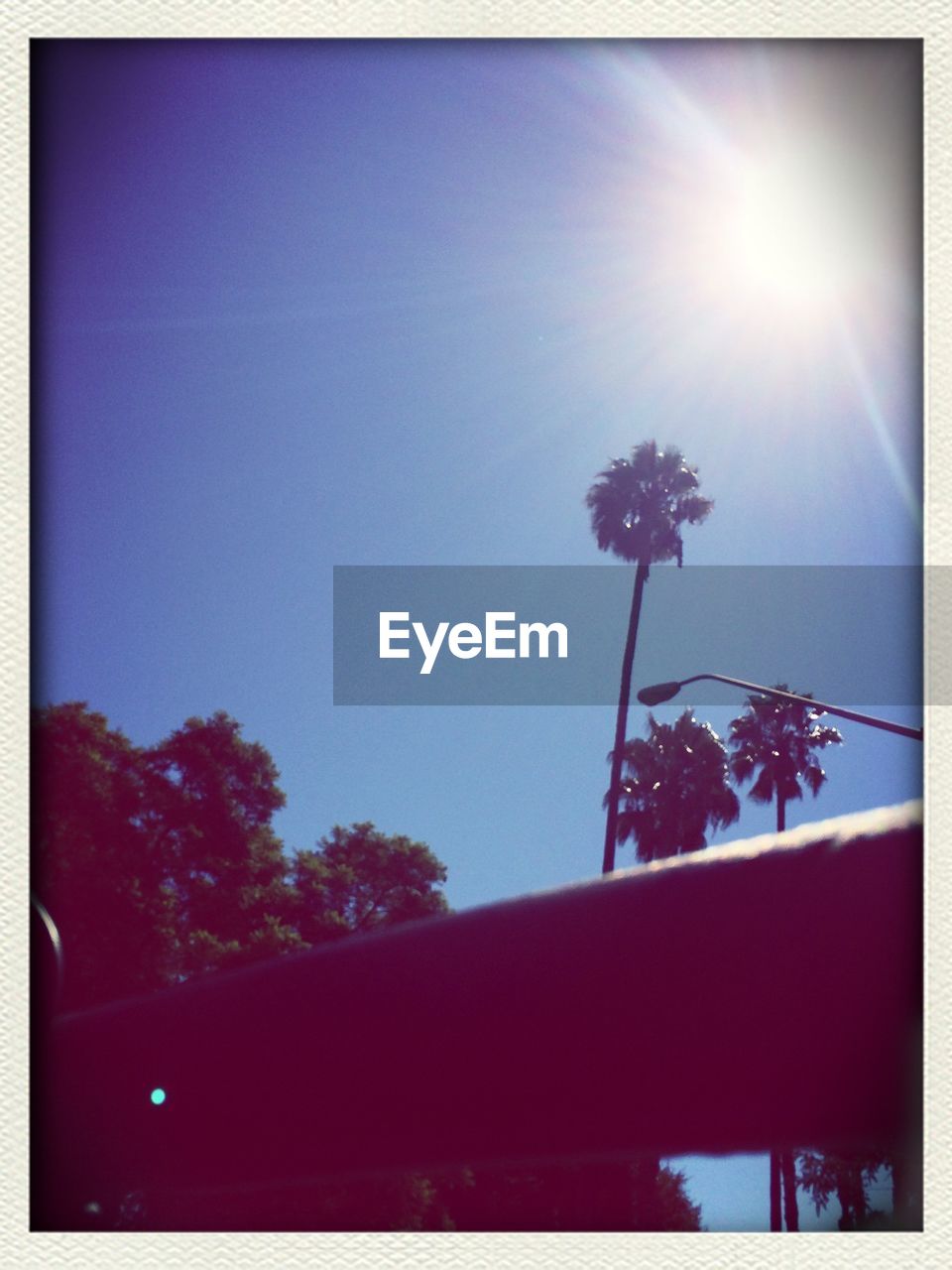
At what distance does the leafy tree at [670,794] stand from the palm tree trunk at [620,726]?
54cm

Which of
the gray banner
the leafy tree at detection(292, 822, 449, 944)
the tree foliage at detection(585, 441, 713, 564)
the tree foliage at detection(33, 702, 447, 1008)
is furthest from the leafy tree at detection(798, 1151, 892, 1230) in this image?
the tree foliage at detection(585, 441, 713, 564)

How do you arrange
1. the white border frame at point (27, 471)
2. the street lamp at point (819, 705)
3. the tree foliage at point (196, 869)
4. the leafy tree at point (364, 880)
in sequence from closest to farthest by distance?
1. the white border frame at point (27, 471)
2. the street lamp at point (819, 705)
3. the tree foliage at point (196, 869)
4. the leafy tree at point (364, 880)

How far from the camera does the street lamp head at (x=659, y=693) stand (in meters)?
8.84

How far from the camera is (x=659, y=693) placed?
29.0ft

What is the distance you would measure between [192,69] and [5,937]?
3441 millimetres

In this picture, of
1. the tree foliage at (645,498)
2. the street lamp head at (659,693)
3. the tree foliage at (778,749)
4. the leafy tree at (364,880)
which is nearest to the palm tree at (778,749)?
the tree foliage at (778,749)

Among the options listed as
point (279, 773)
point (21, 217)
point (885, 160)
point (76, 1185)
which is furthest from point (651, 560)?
point (76, 1185)

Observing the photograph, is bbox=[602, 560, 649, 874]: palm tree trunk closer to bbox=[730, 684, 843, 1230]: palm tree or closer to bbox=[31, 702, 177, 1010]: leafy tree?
bbox=[730, 684, 843, 1230]: palm tree

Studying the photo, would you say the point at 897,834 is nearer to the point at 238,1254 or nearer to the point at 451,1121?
the point at 451,1121

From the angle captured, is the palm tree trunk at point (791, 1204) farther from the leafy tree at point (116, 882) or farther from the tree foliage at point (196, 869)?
the leafy tree at point (116, 882)

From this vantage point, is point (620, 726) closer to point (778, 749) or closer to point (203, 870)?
point (778, 749)

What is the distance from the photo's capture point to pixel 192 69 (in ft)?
13.5

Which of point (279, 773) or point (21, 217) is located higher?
point (21, 217)

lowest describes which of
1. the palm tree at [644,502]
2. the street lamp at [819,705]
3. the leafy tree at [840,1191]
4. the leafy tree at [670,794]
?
the leafy tree at [840,1191]
